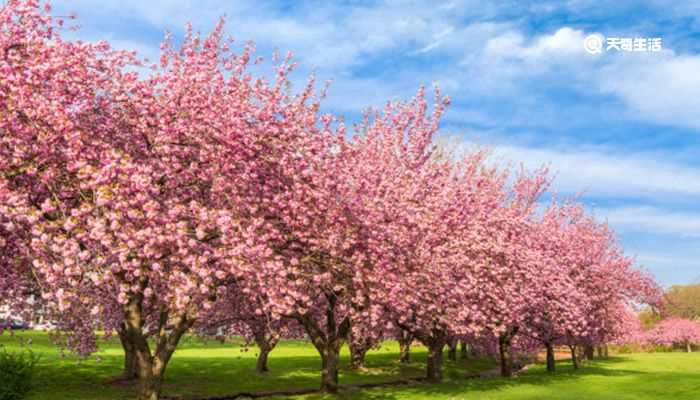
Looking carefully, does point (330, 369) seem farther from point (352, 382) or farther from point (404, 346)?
point (404, 346)

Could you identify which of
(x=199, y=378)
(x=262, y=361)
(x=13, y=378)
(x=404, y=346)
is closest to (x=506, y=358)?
(x=404, y=346)

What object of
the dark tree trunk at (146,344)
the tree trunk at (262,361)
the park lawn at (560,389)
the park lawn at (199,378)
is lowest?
the park lawn at (560,389)

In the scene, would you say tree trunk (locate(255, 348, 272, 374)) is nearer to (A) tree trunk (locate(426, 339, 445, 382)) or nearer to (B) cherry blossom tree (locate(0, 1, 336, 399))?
(A) tree trunk (locate(426, 339, 445, 382))

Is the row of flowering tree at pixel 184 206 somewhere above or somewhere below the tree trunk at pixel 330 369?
above

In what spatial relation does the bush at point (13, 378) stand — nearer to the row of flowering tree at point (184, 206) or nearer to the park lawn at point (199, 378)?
the park lawn at point (199, 378)

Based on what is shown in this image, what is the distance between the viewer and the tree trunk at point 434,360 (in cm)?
4019

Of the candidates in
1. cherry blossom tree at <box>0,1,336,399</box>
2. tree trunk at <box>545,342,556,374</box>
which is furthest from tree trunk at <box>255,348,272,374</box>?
tree trunk at <box>545,342,556,374</box>

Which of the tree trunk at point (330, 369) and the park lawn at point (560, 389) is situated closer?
the tree trunk at point (330, 369)

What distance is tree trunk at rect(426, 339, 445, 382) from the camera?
40.2 meters

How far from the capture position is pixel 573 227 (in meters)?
57.5

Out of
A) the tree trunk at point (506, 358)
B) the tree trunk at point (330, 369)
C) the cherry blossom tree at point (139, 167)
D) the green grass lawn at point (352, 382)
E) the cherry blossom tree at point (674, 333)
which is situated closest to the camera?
the cherry blossom tree at point (139, 167)

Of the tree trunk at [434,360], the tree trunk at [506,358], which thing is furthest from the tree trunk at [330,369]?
the tree trunk at [506,358]

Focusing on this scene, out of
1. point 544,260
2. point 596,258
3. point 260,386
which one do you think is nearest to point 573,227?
point 596,258

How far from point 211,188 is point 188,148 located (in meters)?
1.68
